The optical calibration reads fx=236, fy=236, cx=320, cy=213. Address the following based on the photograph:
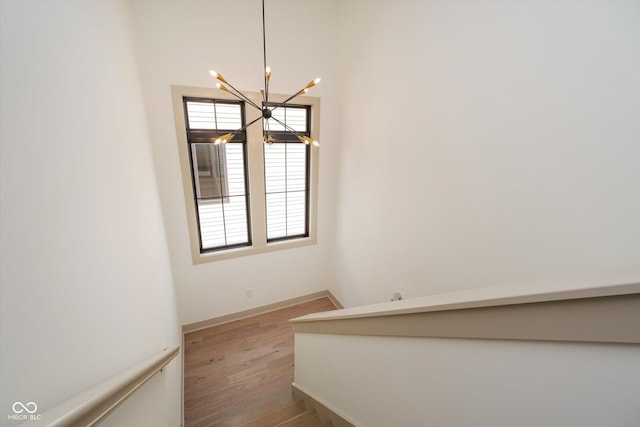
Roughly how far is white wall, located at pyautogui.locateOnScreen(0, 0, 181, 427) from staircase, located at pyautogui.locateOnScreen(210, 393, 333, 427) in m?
0.81

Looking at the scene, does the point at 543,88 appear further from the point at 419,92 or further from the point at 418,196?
the point at 418,196

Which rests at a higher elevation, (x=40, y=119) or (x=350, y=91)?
(x=350, y=91)

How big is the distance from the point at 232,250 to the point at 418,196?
223cm

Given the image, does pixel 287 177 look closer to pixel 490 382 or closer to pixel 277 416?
pixel 277 416

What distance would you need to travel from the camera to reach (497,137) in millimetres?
1321

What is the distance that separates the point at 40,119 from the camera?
61 centimetres

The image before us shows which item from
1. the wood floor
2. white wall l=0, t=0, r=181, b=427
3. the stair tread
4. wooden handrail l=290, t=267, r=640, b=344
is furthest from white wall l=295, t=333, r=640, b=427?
the wood floor

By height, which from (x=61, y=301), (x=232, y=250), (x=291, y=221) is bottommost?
(x=232, y=250)

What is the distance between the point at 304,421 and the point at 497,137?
2.18 metres

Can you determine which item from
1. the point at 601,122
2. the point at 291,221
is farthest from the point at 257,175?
the point at 601,122

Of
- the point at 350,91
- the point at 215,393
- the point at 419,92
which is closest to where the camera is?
the point at 419,92

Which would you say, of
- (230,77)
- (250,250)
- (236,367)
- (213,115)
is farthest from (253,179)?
(236,367)

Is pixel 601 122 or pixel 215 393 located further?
pixel 215 393

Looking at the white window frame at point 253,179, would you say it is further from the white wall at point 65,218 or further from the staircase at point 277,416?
the staircase at point 277,416
